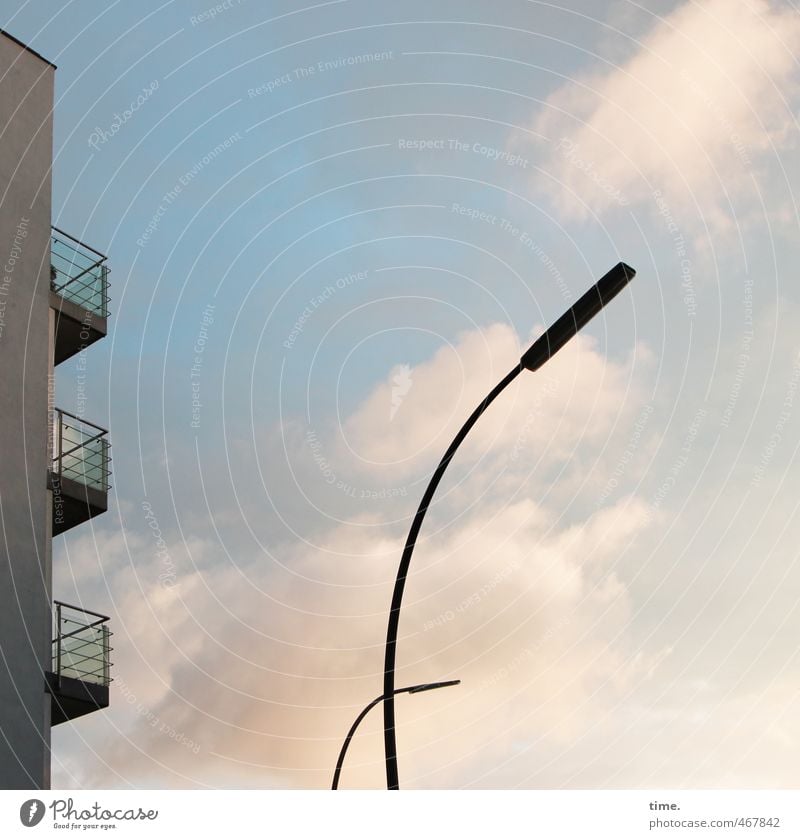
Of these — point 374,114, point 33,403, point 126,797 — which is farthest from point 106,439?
point 126,797

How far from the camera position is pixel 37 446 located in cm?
2097

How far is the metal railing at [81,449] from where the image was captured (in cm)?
2159

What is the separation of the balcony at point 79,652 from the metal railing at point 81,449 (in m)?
2.60

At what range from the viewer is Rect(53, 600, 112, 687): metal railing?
2005cm

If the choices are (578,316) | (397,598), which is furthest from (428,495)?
(578,316)

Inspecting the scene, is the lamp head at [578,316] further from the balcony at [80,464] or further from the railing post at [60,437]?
the railing post at [60,437]

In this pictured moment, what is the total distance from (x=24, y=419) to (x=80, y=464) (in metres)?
1.46

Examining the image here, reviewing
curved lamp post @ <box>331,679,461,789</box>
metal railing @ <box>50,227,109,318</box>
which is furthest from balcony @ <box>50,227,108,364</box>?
curved lamp post @ <box>331,679,461,789</box>

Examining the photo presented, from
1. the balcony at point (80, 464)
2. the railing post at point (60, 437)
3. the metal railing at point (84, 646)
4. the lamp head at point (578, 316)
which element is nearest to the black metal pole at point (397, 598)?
the lamp head at point (578, 316)

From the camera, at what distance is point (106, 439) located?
21.7 metres

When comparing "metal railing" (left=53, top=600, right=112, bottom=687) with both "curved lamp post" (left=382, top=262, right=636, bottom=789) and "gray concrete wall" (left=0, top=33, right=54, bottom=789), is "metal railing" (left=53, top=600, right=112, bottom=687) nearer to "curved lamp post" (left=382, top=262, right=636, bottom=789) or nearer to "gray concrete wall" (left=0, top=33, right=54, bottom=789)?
"gray concrete wall" (left=0, top=33, right=54, bottom=789)

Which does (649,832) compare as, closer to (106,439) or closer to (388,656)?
(388,656)

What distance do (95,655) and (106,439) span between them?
4015 millimetres

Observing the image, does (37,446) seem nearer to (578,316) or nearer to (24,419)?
(24,419)
